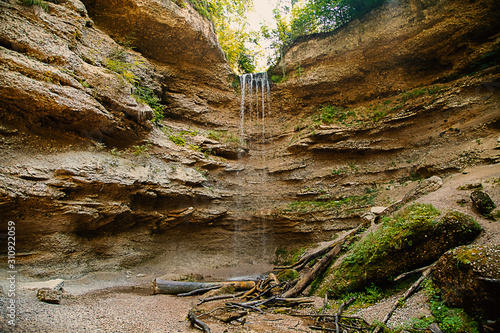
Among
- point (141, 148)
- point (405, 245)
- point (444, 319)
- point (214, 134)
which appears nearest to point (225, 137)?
point (214, 134)

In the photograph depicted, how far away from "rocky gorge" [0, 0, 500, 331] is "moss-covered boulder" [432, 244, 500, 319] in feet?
5.42

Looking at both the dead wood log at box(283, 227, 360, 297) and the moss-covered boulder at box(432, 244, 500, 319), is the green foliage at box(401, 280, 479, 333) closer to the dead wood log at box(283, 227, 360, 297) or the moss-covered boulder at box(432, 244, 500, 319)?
the moss-covered boulder at box(432, 244, 500, 319)

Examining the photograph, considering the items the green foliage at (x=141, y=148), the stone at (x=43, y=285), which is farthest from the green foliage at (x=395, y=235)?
the green foliage at (x=141, y=148)

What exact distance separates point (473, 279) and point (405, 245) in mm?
1673

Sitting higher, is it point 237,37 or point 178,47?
point 237,37

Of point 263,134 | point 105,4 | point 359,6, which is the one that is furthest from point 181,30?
point 359,6

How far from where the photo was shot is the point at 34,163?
753 cm

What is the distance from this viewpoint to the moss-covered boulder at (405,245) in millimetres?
4156

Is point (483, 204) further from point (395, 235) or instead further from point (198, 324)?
point (198, 324)

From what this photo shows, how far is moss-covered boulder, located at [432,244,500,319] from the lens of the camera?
2648mm

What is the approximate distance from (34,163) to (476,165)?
54.8ft

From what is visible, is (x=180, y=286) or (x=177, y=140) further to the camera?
(x=177, y=140)

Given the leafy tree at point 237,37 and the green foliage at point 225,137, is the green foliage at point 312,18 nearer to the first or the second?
the leafy tree at point 237,37

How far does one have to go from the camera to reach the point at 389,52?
14.6 m
